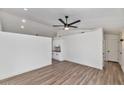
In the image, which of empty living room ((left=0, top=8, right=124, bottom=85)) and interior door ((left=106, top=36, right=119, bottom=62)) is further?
interior door ((left=106, top=36, right=119, bottom=62))

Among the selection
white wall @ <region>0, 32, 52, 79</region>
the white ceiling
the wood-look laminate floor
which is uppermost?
the white ceiling

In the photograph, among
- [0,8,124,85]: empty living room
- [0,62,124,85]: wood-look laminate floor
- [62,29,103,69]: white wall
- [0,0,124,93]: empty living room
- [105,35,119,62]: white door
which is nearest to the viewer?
[0,0,124,93]: empty living room

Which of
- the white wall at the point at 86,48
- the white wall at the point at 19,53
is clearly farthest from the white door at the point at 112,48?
the white wall at the point at 19,53

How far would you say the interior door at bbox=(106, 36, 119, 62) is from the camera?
7.72 meters

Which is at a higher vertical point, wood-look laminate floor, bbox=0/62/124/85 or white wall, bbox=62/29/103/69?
white wall, bbox=62/29/103/69

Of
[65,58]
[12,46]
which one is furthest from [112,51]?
[12,46]

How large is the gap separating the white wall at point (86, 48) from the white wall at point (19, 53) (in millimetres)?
2580

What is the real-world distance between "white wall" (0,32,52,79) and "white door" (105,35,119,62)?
5.39 metres

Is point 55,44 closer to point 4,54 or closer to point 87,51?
point 87,51

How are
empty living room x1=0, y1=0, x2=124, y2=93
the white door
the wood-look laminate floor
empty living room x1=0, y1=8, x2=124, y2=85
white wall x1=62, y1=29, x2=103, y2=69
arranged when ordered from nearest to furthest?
empty living room x1=0, y1=0, x2=124, y2=93, the wood-look laminate floor, empty living room x1=0, y1=8, x2=124, y2=85, white wall x1=62, y1=29, x2=103, y2=69, the white door

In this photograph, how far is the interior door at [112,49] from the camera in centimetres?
772

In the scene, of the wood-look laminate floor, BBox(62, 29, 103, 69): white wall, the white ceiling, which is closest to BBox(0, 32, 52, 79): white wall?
the wood-look laminate floor

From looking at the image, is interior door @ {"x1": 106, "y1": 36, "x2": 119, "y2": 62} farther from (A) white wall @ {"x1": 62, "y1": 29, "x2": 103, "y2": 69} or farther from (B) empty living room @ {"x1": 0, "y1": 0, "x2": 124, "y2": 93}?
(A) white wall @ {"x1": 62, "y1": 29, "x2": 103, "y2": 69}

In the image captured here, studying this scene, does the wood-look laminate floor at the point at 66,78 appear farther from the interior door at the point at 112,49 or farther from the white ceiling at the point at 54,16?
the interior door at the point at 112,49
